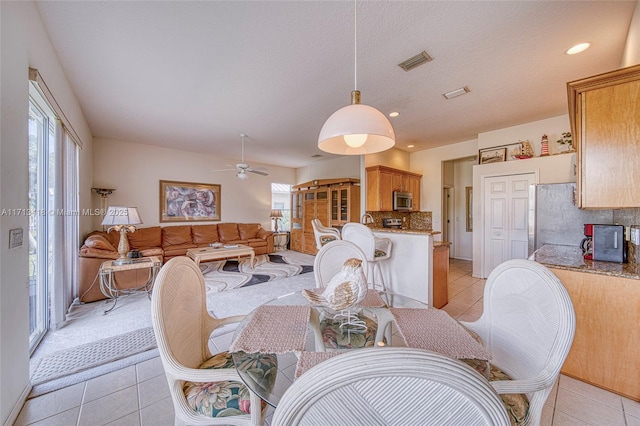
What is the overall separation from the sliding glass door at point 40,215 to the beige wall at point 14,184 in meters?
0.71

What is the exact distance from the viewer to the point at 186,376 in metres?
0.98

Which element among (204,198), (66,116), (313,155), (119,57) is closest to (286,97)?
(119,57)

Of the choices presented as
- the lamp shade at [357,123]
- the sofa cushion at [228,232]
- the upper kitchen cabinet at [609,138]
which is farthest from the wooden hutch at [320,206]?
the lamp shade at [357,123]

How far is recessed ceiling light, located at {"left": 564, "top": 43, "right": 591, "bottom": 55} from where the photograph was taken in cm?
220

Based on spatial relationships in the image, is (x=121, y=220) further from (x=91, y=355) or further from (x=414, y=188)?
(x=414, y=188)

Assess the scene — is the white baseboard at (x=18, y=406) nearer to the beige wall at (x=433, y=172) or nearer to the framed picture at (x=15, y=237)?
the framed picture at (x=15, y=237)

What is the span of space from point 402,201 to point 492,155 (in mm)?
1760

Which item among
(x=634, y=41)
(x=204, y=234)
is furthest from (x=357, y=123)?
(x=204, y=234)

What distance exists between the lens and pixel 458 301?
3363mm

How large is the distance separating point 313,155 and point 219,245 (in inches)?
122

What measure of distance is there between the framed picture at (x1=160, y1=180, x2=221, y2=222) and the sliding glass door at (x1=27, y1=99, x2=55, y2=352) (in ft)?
11.0

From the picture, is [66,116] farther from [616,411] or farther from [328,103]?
[616,411]

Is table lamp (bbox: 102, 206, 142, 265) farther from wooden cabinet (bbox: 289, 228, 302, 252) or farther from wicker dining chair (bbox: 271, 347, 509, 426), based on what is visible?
wooden cabinet (bbox: 289, 228, 302, 252)

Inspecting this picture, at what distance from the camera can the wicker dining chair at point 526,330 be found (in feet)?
3.10
